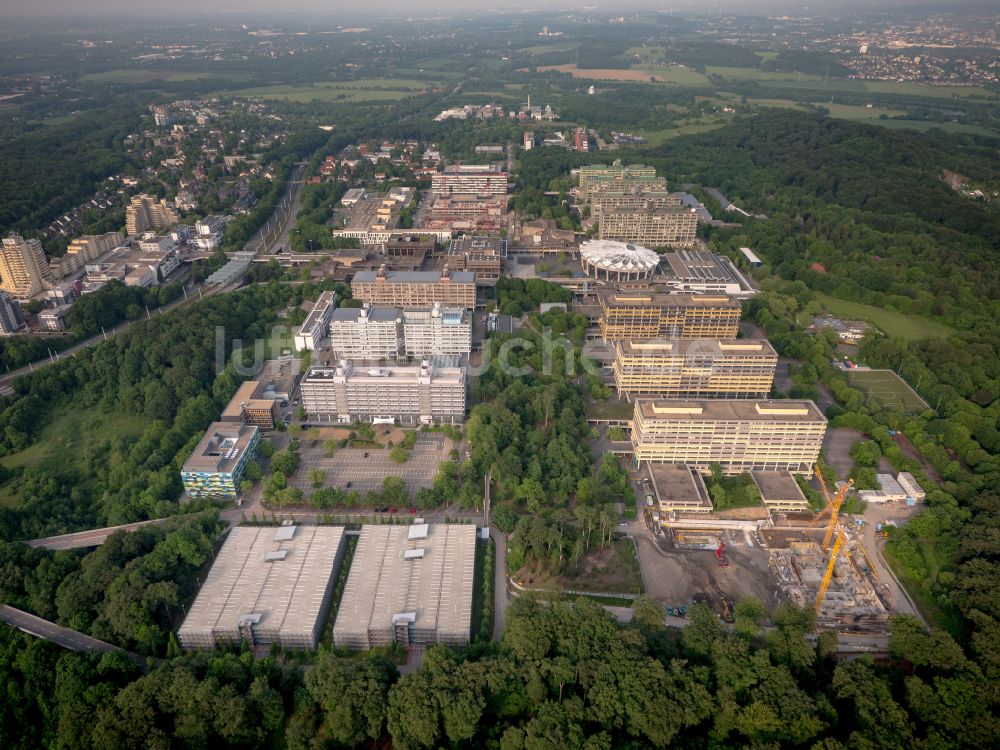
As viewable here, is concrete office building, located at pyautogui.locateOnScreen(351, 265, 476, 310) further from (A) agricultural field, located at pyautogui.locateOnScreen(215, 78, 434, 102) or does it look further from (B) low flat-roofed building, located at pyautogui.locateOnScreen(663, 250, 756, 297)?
(A) agricultural field, located at pyautogui.locateOnScreen(215, 78, 434, 102)

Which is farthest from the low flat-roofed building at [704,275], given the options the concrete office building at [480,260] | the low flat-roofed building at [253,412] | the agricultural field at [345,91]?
the agricultural field at [345,91]

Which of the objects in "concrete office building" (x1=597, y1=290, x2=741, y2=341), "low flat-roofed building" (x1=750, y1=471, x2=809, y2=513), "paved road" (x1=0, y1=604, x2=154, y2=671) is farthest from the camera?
"concrete office building" (x1=597, y1=290, x2=741, y2=341)

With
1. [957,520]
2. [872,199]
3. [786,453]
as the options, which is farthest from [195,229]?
[872,199]

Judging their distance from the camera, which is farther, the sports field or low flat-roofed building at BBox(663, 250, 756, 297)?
low flat-roofed building at BBox(663, 250, 756, 297)

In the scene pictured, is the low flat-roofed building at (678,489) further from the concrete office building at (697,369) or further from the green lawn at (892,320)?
the green lawn at (892,320)

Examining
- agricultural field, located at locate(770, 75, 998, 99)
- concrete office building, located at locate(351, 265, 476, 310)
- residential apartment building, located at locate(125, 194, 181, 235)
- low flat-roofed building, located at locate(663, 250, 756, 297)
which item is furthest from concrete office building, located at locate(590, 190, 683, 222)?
agricultural field, located at locate(770, 75, 998, 99)

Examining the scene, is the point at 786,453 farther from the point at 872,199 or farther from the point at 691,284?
the point at 872,199

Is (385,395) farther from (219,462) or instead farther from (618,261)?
(618,261)

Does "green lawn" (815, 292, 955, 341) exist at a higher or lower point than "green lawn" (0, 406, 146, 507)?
higher
